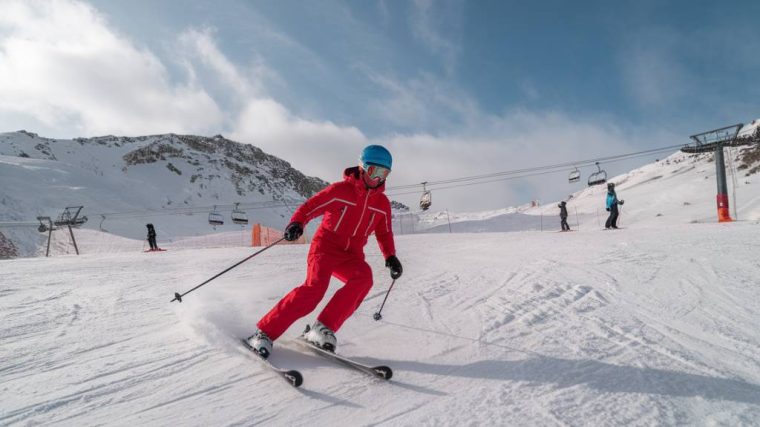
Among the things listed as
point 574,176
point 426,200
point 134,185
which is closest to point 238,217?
point 426,200

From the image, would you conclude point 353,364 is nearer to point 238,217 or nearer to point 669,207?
point 238,217

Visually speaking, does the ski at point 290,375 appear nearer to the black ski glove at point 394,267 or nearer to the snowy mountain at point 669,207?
the black ski glove at point 394,267

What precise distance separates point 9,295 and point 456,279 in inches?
240

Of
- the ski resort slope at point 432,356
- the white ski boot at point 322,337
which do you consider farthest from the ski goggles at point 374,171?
the ski resort slope at point 432,356

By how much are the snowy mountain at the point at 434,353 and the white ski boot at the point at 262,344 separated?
73 mm

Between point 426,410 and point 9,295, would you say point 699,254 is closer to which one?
point 426,410

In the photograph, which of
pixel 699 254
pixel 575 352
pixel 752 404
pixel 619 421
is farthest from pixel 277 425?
pixel 699 254

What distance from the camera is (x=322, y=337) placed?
8.09 feet

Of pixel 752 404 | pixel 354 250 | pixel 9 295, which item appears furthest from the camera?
pixel 9 295

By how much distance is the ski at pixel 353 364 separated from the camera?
6.72ft

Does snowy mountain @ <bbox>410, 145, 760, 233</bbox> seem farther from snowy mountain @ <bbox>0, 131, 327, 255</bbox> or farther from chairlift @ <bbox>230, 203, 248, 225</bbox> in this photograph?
snowy mountain @ <bbox>0, 131, 327, 255</bbox>

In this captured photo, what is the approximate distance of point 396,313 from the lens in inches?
142

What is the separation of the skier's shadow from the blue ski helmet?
4.68 ft

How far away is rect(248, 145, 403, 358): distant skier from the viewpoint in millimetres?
2613
